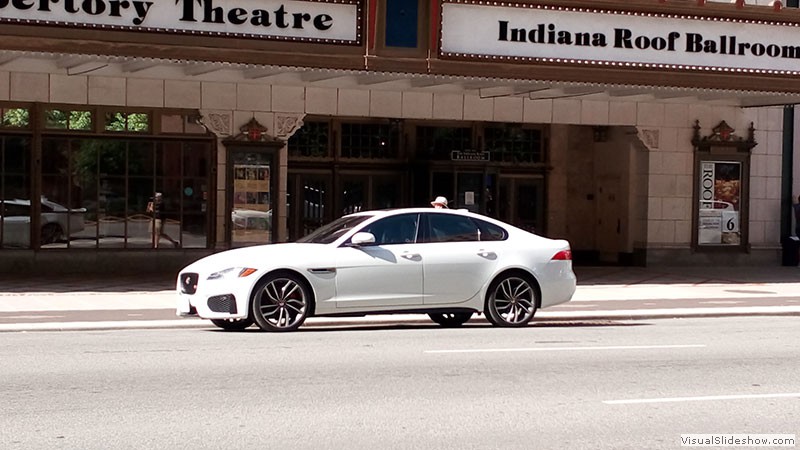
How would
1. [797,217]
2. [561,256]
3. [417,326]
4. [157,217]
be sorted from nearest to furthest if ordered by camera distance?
[561,256] → [417,326] → [157,217] → [797,217]

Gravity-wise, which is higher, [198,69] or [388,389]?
[198,69]

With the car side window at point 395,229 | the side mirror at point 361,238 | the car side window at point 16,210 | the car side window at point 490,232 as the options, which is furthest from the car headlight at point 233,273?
the car side window at point 16,210

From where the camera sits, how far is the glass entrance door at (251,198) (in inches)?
941

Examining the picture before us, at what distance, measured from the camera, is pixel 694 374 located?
11.4m

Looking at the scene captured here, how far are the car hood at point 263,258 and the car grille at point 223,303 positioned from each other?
34cm

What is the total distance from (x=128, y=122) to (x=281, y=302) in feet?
32.6

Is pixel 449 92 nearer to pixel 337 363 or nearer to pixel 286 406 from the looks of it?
pixel 337 363

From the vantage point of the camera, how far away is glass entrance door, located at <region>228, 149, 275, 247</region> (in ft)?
78.4

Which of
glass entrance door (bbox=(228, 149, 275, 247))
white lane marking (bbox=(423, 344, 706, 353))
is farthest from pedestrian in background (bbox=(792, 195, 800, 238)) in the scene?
white lane marking (bbox=(423, 344, 706, 353))

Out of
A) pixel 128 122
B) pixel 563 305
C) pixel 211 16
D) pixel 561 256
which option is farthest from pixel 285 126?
pixel 561 256

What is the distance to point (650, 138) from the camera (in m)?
27.2

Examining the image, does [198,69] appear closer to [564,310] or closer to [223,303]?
[564,310]

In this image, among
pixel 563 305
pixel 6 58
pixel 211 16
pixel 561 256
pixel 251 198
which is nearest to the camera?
pixel 561 256

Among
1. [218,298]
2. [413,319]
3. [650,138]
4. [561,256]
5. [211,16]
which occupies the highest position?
[211,16]
